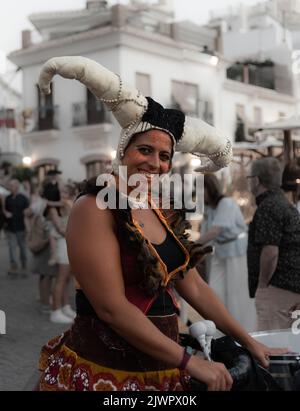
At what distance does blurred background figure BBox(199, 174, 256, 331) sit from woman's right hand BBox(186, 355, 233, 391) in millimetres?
3562

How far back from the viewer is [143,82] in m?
24.3

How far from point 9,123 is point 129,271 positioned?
1090 inches

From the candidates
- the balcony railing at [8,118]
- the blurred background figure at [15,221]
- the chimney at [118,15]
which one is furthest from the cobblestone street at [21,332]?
the balcony railing at [8,118]

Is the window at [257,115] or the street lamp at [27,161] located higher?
the window at [257,115]

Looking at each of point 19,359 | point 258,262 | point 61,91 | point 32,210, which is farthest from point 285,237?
point 61,91

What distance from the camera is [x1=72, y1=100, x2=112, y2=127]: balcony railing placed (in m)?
24.4

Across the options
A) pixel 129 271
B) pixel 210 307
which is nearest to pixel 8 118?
pixel 210 307

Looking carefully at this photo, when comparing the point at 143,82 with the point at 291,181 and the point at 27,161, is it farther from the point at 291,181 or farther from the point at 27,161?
the point at 291,181

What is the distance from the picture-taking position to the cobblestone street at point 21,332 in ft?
15.0

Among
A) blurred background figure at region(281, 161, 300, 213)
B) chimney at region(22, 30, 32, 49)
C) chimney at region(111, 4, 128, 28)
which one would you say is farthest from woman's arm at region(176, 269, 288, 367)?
chimney at region(22, 30, 32, 49)

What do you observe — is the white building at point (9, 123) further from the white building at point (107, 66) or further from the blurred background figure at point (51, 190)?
the blurred background figure at point (51, 190)

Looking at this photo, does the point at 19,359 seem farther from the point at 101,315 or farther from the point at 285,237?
the point at 101,315

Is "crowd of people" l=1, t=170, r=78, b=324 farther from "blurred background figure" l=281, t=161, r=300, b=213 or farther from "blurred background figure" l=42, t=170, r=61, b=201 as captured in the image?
"blurred background figure" l=281, t=161, r=300, b=213

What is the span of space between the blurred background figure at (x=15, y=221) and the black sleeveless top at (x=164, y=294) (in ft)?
27.0
